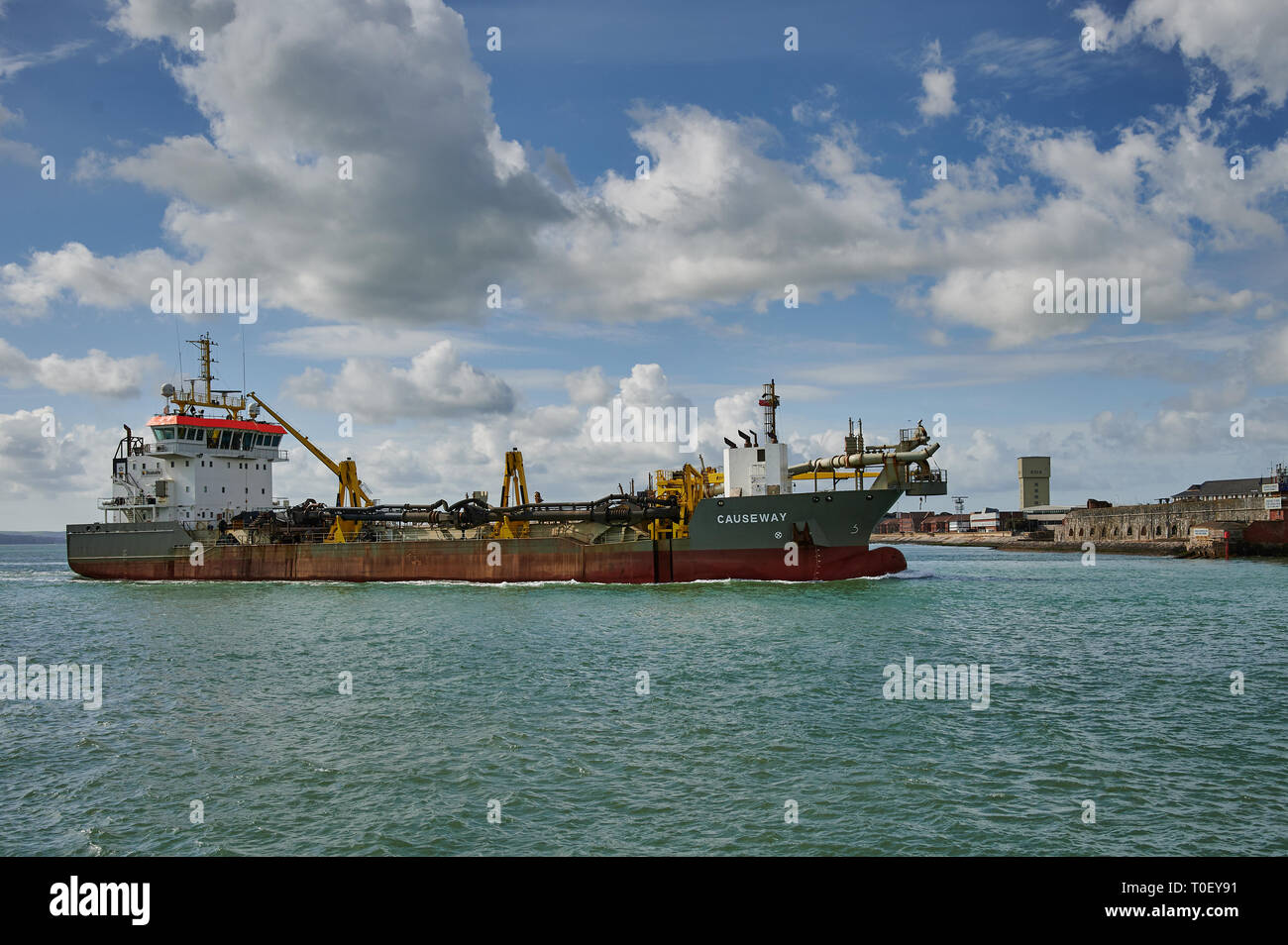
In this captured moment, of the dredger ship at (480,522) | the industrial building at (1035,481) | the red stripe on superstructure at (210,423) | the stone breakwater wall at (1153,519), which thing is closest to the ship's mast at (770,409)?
the dredger ship at (480,522)

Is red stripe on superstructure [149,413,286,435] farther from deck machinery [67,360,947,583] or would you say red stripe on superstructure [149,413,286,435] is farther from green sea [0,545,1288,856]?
green sea [0,545,1288,856]

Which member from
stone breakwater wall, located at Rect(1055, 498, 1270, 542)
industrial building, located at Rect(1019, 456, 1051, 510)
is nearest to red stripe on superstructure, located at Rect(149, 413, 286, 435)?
stone breakwater wall, located at Rect(1055, 498, 1270, 542)

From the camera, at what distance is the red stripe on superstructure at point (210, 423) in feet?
157

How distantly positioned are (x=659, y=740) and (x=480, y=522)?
31.3 m

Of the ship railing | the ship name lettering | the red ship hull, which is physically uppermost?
the ship railing

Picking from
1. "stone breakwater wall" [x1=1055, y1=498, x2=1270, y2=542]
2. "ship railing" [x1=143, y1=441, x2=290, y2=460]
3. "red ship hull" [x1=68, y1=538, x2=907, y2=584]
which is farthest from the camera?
"stone breakwater wall" [x1=1055, y1=498, x2=1270, y2=542]

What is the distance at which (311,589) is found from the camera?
40375mm

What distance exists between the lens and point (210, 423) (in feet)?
162

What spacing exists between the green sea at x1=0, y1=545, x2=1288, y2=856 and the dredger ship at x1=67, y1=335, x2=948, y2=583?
874 cm

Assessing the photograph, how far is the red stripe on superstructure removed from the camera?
157 feet

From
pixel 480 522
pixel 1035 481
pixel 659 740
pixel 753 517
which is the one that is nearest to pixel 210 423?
pixel 480 522

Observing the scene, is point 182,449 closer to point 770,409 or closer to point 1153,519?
point 770,409

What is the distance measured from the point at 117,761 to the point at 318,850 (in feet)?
18.4
